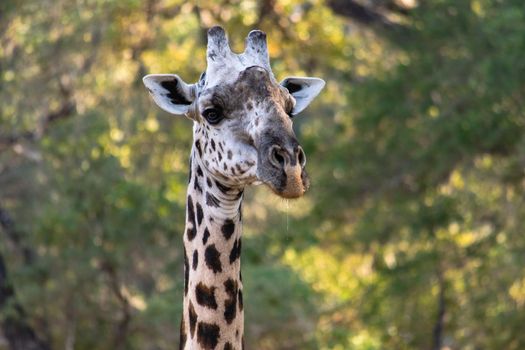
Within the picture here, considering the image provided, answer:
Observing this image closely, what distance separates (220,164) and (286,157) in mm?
682

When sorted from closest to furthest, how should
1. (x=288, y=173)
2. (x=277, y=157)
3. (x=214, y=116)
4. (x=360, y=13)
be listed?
(x=288, y=173)
(x=277, y=157)
(x=214, y=116)
(x=360, y=13)

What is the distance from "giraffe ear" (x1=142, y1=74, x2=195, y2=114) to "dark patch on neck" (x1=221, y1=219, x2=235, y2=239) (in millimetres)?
632

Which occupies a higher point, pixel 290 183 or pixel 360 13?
pixel 290 183

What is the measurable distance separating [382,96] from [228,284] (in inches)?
643

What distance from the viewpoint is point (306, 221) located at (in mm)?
25672

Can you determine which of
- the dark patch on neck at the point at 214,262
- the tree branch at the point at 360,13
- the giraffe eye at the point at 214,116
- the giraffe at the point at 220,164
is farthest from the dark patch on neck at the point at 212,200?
the tree branch at the point at 360,13

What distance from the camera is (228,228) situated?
27.8ft

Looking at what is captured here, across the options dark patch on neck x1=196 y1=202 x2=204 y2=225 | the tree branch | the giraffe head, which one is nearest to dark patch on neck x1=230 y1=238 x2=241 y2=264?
dark patch on neck x1=196 y1=202 x2=204 y2=225

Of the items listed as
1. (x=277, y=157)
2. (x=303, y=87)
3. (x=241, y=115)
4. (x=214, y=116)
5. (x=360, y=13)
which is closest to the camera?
(x=277, y=157)

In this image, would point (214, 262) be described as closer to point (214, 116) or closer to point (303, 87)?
point (214, 116)

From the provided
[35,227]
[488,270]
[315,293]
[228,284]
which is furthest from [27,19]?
[228,284]

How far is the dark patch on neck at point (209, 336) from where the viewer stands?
8.38 meters

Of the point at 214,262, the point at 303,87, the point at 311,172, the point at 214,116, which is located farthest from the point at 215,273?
the point at 311,172

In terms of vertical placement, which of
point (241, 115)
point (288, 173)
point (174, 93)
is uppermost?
point (288, 173)
